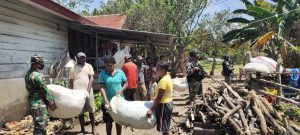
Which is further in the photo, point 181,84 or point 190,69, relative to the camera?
point 181,84

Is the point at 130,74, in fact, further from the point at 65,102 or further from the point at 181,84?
the point at 65,102

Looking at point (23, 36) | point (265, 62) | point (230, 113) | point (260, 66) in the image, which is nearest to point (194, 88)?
point (260, 66)

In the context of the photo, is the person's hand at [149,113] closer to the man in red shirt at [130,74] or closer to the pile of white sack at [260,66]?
the man in red shirt at [130,74]

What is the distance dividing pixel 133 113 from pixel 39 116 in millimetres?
1370

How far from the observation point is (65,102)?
21.6 feet

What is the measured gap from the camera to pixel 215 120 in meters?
6.93

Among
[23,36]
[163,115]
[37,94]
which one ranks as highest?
[23,36]

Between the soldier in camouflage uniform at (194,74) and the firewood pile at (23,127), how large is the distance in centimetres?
327

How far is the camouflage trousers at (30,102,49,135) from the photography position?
17.9 ft

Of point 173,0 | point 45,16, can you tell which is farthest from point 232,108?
point 173,0

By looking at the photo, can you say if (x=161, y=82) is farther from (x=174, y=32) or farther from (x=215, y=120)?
(x=174, y=32)

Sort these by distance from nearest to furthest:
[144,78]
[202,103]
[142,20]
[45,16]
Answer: [202,103] < [45,16] < [144,78] < [142,20]

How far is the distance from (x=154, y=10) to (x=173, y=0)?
1.86m

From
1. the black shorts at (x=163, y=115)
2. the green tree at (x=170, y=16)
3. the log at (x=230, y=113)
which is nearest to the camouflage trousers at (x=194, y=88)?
the log at (x=230, y=113)
